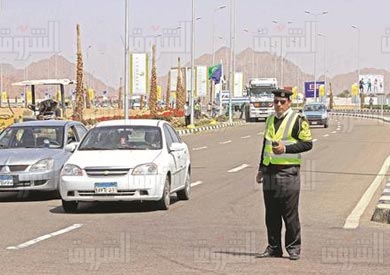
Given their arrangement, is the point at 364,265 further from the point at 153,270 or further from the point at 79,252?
the point at 79,252

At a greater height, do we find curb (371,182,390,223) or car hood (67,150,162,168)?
car hood (67,150,162,168)

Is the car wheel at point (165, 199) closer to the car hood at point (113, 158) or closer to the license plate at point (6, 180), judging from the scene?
the car hood at point (113, 158)

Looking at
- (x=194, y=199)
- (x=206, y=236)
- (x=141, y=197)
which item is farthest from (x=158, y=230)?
(x=194, y=199)

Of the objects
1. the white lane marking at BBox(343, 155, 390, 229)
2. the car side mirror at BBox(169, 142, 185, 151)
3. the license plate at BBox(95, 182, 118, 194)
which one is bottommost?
the white lane marking at BBox(343, 155, 390, 229)

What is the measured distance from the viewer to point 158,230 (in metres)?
12.2

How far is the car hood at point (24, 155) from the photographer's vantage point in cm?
1606

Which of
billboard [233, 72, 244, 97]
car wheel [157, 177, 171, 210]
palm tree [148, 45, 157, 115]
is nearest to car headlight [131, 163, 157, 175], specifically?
car wheel [157, 177, 171, 210]

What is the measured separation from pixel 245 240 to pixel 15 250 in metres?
2.83

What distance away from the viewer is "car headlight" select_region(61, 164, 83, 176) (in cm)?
1413

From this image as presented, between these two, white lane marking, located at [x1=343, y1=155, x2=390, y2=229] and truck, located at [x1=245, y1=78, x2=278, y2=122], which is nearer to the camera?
white lane marking, located at [x1=343, y1=155, x2=390, y2=229]

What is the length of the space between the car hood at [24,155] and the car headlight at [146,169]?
278 cm

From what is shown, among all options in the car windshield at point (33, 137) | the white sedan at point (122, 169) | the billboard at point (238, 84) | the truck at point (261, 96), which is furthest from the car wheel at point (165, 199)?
the billboard at point (238, 84)

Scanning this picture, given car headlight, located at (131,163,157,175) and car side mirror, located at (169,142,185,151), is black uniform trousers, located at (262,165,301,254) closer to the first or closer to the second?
car headlight, located at (131,163,157,175)

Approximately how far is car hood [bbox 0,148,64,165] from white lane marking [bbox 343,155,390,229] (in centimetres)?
556
